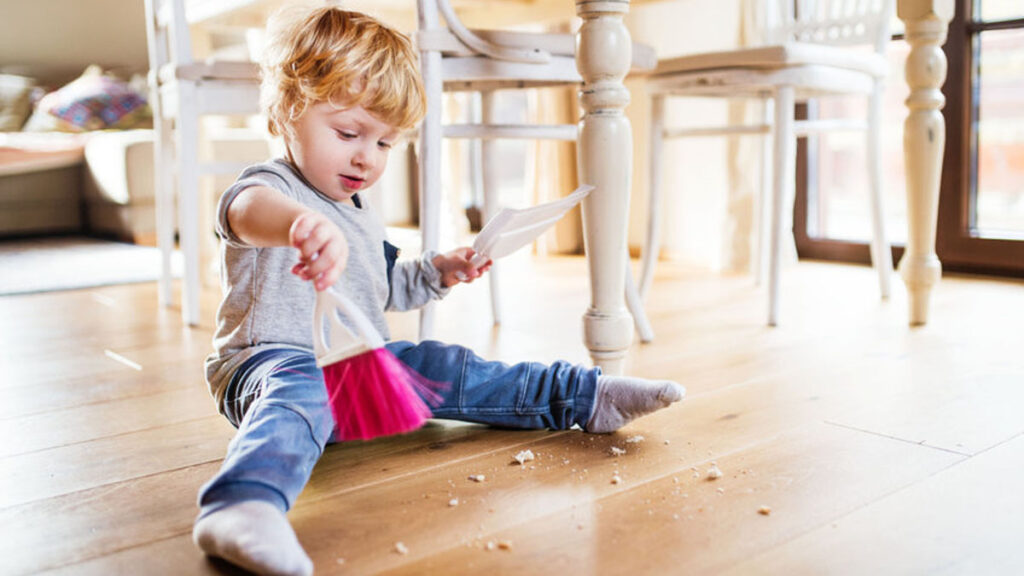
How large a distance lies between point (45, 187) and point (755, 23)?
309 centimetres

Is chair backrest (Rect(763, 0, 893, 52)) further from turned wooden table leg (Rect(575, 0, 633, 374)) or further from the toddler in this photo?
the toddler

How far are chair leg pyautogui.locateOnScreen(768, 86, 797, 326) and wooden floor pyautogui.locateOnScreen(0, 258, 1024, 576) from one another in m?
0.13

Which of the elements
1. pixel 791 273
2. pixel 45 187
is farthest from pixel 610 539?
pixel 45 187

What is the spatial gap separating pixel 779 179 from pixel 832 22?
542 millimetres

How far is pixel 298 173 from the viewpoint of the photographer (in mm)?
1021

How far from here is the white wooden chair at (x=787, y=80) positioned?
1.66m

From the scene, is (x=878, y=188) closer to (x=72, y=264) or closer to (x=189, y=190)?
(x=189, y=190)

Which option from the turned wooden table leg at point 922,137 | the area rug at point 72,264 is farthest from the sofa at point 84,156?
the turned wooden table leg at point 922,137

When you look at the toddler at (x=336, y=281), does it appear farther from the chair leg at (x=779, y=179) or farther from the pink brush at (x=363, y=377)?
the chair leg at (x=779, y=179)

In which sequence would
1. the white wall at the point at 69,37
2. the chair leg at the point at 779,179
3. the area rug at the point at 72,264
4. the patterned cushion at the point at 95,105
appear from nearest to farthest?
the chair leg at the point at 779,179, the area rug at the point at 72,264, the patterned cushion at the point at 95,105, the white wall at the point at 69,37

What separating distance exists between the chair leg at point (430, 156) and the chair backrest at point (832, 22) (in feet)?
3.54

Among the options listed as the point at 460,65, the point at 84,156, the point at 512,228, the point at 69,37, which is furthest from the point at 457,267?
the point at 69,37

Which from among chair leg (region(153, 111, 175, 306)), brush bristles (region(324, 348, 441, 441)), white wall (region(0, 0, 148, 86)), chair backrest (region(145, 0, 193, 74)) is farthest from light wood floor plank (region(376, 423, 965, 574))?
white wall (region(0, 0, 148, 86))

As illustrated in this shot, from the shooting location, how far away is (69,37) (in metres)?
4.69
